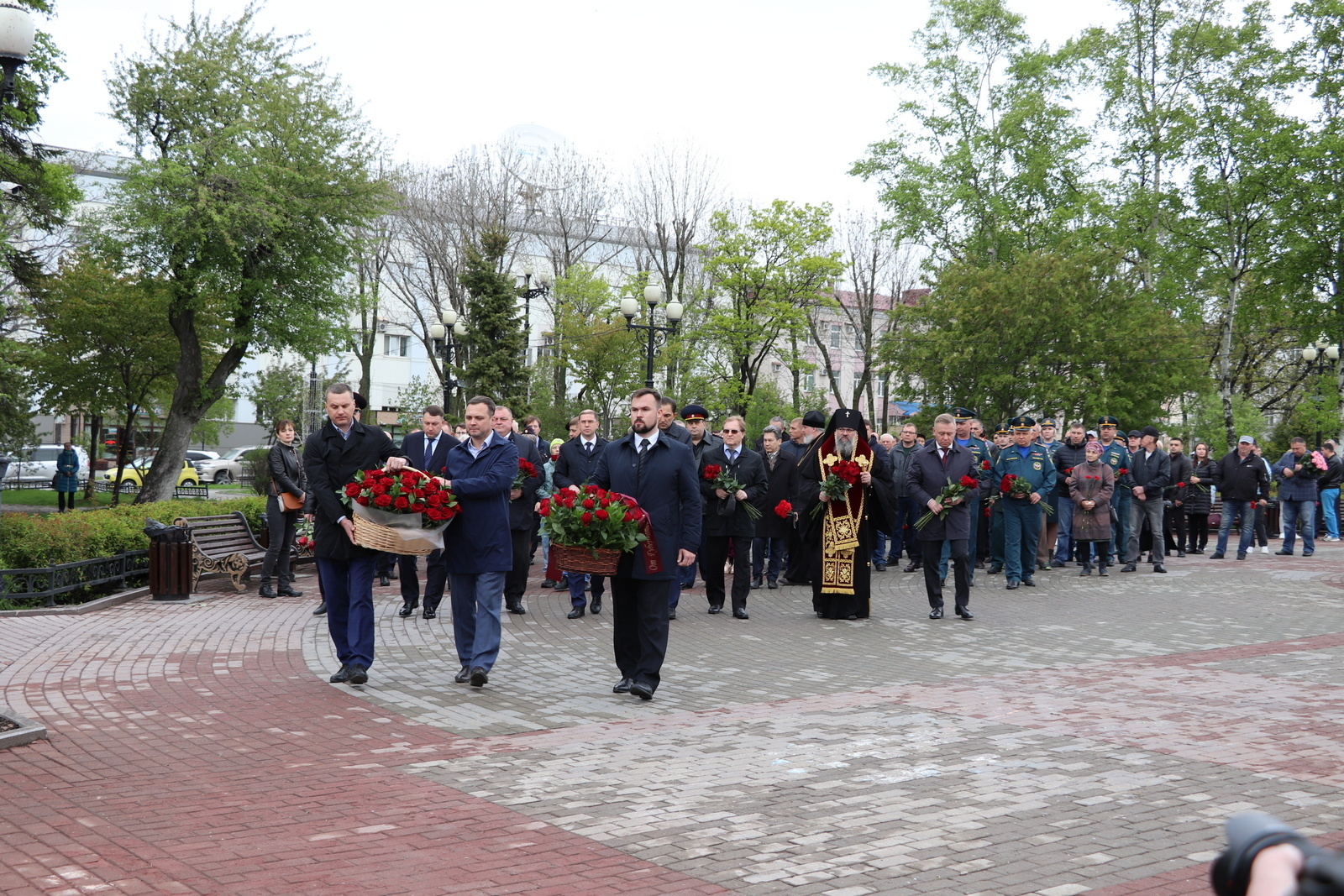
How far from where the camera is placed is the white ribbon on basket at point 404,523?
851cm

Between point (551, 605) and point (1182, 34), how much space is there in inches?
1354

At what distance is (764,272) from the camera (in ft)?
139

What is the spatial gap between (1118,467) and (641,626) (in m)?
12.2

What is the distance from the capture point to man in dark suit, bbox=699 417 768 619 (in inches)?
525

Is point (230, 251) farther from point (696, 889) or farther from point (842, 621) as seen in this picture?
point (696, 889)

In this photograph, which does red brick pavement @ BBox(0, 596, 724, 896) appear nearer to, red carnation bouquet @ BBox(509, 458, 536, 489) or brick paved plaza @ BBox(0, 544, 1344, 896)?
brick paved plaza @ BBox(0, 544, 1344, 896)

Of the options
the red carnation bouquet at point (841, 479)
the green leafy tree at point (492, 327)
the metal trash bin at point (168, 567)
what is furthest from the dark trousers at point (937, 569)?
the green leafy tree at point (492, 327)

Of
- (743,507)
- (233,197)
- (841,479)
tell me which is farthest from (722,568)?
(233,197)

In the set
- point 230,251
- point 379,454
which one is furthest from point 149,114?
point 379,454

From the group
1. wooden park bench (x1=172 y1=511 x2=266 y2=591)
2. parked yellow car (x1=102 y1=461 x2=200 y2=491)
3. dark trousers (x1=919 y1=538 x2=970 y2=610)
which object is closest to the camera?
dark trousers (x1=919 y1=538 x2=970 y2=610)

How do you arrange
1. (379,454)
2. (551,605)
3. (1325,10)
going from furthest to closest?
(1325,10)
(551,605)
(379,454)

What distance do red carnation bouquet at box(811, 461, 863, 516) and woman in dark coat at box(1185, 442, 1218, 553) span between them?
11612 millimetres

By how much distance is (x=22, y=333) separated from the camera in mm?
51281

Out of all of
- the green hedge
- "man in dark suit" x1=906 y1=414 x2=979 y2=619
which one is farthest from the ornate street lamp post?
the green hedge
